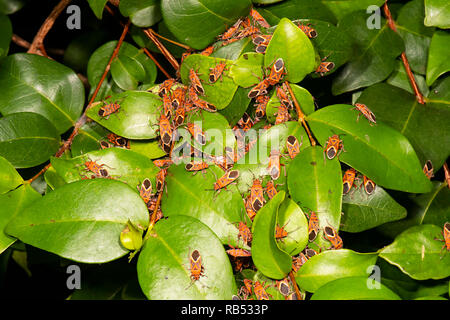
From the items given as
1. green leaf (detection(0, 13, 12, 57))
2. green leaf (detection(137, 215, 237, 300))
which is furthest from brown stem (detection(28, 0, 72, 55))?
green leaf (detection(137, 215, 237, 300))

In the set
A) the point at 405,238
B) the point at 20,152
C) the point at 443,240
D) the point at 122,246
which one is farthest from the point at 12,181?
the point at 443,240

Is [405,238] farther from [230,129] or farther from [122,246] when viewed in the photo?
[122,246]

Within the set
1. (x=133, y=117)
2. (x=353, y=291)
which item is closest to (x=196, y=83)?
(x=133, y=117)

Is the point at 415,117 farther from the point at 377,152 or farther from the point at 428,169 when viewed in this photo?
the point at 377,152

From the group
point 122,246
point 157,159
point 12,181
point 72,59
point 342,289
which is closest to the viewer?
point 342,289

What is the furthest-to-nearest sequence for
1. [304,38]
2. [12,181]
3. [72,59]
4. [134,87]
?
[72,59] < [134,87] < [12,181] < [304,38]

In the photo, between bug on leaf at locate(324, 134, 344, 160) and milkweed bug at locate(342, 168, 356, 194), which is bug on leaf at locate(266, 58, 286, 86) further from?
milkweed bug at locate(342, 168, 356, 194)

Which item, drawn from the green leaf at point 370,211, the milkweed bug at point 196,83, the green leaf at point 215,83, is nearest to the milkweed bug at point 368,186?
the green leaf at point 370,211
